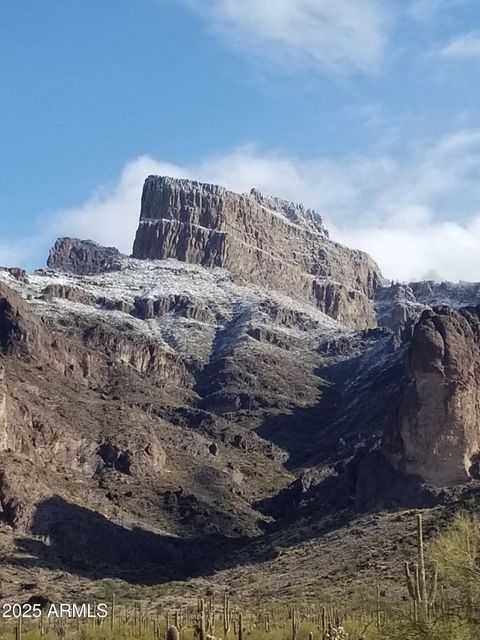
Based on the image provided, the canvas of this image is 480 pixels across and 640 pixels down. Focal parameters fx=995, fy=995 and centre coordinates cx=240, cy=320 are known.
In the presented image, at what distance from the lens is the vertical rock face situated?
108 meters

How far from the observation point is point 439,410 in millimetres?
111438

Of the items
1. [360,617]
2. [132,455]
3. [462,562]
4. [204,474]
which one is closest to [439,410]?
[204,474]

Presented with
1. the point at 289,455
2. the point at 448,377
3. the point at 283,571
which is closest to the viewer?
the point at 283,571

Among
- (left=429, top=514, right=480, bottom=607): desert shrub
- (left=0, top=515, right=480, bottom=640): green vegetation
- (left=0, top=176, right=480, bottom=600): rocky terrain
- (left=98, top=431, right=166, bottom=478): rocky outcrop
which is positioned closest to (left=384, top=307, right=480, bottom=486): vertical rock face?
(left=0, top=176, right=480, bottom=600): rocky terrain

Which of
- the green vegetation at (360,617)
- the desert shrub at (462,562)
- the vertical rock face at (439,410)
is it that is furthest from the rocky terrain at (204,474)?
the desert shrub at (462,562)

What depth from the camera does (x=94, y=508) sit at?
118 metres

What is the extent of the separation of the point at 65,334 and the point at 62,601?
10760cm

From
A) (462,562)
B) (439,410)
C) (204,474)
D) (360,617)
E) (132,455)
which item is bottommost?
(360,617)

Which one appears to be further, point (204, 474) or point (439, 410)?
point (204, 474)

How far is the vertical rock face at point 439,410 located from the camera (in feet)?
355

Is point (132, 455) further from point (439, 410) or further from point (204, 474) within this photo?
point (439, 410)

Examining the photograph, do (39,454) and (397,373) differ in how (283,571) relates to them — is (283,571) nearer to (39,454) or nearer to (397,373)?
(39,454)

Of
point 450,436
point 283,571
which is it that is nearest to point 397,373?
point 450,436

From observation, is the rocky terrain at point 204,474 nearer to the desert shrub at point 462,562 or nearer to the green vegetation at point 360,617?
the green vegetation at point 360,617
